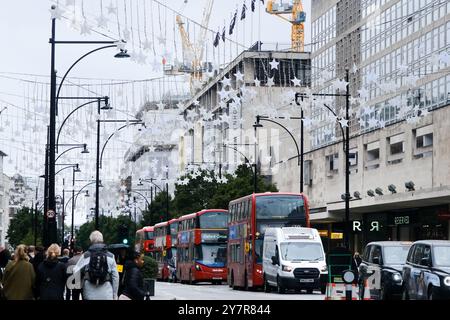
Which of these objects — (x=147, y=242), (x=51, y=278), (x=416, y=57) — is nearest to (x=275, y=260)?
(x=416, y=57)

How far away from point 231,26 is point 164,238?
13.8 meters

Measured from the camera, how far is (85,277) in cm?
1686

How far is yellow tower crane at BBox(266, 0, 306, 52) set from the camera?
137 meters

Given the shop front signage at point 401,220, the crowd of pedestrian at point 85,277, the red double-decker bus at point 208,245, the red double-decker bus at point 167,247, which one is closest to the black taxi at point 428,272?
the crowd of pedestrian at point 85,277

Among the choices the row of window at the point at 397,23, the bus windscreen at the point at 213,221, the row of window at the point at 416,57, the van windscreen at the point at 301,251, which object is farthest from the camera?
the row of window at the point at 397,23

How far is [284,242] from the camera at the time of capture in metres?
44.6

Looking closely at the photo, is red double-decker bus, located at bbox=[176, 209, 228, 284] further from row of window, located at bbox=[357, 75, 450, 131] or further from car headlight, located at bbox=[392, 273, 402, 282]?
car headlight, located at bbox=[392, 273, 402, 282]

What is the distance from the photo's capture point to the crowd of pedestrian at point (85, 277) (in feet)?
55.1

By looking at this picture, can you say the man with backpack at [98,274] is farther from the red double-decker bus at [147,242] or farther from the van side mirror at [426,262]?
the red double-decker bus at [147,242]

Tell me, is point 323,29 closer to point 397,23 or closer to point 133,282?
point 397,23

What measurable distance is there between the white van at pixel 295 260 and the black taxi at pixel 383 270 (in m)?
11.2

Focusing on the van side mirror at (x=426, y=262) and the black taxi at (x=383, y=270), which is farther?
the black taxi at (x=383, y=270)

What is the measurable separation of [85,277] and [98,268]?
12.0 inches

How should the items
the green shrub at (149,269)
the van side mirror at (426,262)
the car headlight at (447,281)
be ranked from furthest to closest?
the green shrub at (149,269) → the van side mirror at (426,262) → the car headlight at (447,281)
